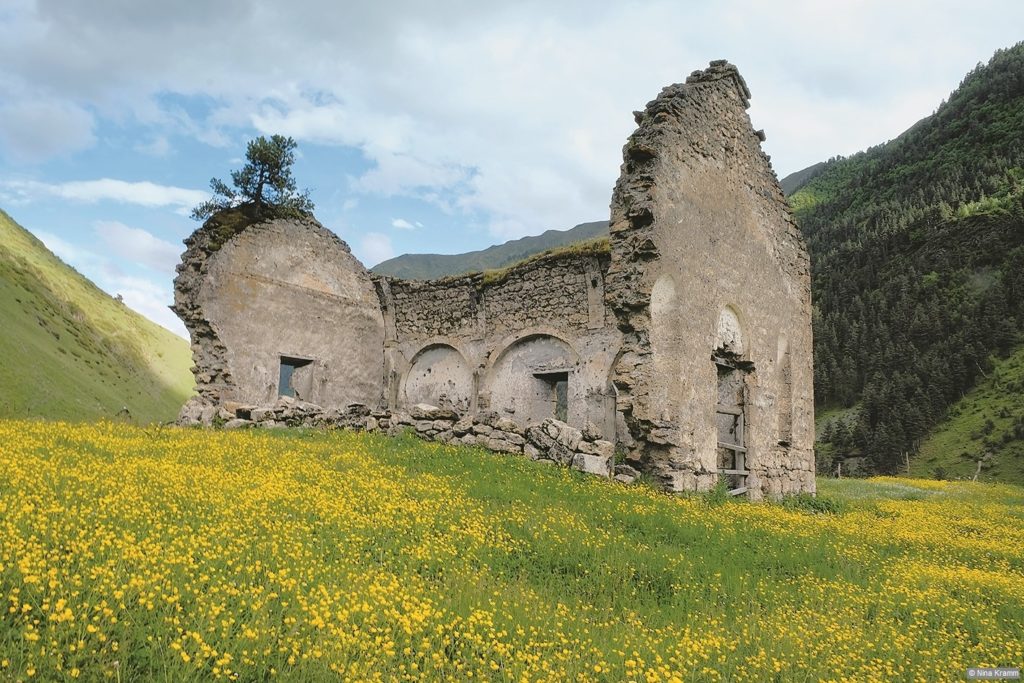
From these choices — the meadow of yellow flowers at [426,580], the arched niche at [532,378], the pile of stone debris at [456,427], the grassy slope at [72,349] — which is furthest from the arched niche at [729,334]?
the grassy slope at [72,349]

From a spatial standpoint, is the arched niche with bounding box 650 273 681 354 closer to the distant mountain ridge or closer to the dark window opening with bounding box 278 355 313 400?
the dark window opening with bounding box 278 355 313 400

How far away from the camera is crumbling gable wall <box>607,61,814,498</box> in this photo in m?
11.4

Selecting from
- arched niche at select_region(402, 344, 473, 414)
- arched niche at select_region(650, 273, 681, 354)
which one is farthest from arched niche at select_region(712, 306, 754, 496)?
arched niche at select_region(402, 344, 473, 414)

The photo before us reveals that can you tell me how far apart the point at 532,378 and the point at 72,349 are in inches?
819

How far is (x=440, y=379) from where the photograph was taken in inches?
747

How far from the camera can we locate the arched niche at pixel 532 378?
16.3 metres

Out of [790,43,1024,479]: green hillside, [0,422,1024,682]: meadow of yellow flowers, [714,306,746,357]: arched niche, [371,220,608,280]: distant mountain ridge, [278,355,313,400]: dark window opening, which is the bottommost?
[0,422,1024,682]: meadow of yellow flowers

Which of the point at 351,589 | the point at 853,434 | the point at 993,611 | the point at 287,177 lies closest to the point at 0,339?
the point at 287,177

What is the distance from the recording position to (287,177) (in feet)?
70.2

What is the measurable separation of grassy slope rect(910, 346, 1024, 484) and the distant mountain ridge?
96805mm

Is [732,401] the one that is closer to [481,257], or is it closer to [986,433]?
[986,433]

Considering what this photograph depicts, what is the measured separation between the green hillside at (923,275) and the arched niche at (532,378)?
93.9 feet

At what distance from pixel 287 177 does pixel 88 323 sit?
16916 mm

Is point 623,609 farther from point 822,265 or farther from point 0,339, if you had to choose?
point 822,265
